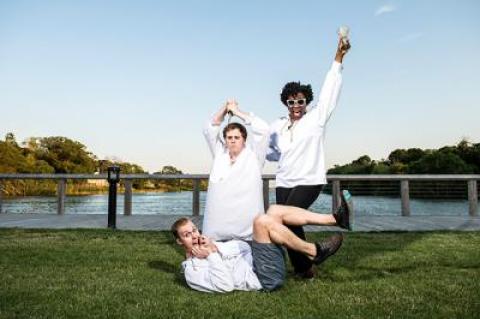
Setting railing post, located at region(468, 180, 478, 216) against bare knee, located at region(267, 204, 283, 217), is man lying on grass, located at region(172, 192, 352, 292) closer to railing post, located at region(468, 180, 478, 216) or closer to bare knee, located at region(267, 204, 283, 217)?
bare knee, located at region(267, 204, 283, 217)

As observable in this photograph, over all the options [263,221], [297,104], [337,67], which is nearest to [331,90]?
[337,67]

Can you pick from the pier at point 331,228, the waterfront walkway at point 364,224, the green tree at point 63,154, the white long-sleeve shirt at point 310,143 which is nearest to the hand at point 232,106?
the white long-sleeve shirt at point 310,143

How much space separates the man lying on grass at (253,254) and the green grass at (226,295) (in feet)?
0.32

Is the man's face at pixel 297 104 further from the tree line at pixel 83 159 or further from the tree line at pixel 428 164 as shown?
the tree line at pixel 83 159

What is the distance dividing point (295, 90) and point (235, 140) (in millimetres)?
661

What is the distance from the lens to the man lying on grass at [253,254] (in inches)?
117

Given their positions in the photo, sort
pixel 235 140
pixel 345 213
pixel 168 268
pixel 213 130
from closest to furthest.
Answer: pixel 345 213 < pixel 235 140 < pixel 213 130 < pixel 168 268

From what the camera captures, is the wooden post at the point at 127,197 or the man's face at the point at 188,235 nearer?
the man's face at the point at 188,235

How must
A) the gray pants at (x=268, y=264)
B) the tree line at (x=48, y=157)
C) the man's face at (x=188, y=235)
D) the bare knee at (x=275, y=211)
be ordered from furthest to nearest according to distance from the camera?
the tree line at (x=48, y=157) < the bare knee at (x=275, y=211) < the man's face at (x=188, y=235) < the gray pants at (x=268, y=264)

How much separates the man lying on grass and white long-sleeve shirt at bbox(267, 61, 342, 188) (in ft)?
1.17

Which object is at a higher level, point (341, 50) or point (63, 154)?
point (63, 154)

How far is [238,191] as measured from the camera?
11.0 ft

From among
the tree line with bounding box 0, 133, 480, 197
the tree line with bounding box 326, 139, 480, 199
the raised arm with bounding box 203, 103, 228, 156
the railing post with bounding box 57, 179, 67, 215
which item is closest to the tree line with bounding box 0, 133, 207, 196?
the tree line with bounding box 0, 133, 480, 197

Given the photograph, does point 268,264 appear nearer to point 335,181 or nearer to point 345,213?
point 345,213
